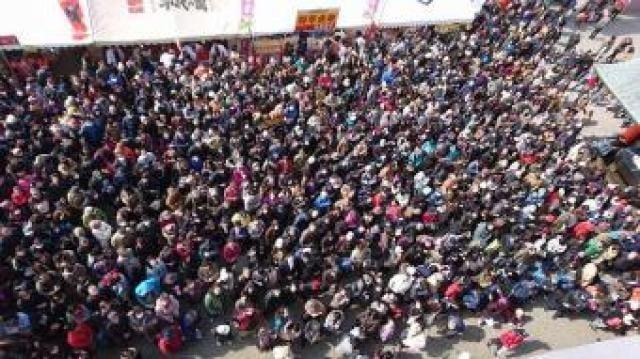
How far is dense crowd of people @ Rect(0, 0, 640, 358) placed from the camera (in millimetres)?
12727

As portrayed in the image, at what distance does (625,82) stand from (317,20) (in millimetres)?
9529

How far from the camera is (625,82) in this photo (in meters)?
19.4

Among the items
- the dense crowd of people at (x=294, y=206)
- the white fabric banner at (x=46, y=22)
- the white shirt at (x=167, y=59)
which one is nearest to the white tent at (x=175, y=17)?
the white fabric banner at (x=46, y=22)

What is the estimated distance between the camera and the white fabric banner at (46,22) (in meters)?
16.0

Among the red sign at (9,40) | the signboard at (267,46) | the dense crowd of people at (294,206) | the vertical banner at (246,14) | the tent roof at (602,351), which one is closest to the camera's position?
the dense crowd of people at (294,206)

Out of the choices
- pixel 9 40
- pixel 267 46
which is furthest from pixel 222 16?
pixel 9 40

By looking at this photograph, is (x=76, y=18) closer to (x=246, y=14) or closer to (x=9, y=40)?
(x=9, y=40)

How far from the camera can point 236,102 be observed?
1653 centimetres

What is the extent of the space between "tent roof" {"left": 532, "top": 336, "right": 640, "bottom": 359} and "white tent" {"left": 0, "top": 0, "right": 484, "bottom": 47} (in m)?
11.0

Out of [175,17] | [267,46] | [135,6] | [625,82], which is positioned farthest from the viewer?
[267,46]

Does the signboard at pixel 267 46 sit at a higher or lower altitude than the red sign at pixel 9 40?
lower

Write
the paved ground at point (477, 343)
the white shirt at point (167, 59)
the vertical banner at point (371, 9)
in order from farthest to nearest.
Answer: the vertical banner at point (371, 9), the white shirt at point (167, 59), the paved ground at point (477, 343)

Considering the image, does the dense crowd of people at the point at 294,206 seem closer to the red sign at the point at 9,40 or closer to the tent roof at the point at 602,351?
the red sign at the point at 9,40

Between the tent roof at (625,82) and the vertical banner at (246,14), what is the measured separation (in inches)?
428
